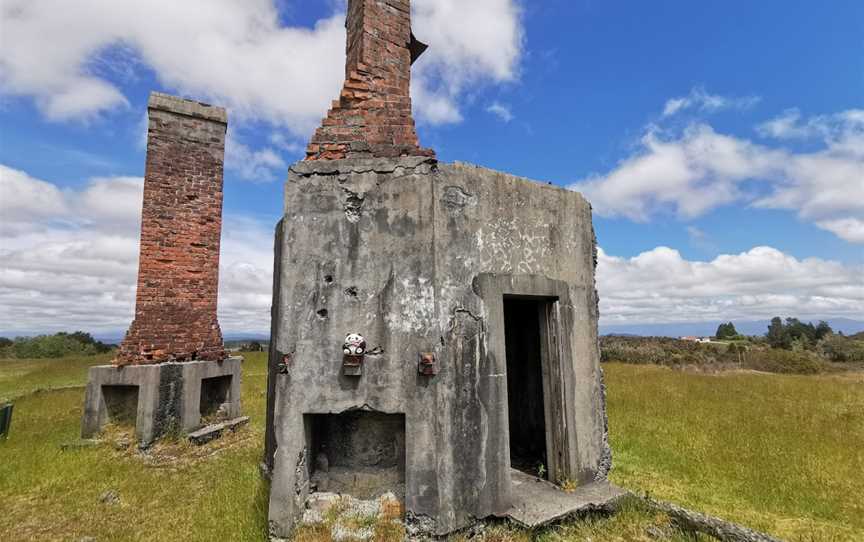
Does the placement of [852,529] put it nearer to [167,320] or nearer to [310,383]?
[310,383]

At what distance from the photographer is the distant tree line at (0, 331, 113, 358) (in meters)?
33.0

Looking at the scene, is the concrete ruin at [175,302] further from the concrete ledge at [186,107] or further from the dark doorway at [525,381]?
the dark doorway at [525,381]

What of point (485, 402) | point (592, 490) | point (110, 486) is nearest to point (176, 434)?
point (110, 486)

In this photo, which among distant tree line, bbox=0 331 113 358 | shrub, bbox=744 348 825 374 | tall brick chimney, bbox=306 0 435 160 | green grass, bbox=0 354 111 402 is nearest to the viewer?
tall brick chimney, bbox=306 0 435 160

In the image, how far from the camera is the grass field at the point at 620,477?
479 cm

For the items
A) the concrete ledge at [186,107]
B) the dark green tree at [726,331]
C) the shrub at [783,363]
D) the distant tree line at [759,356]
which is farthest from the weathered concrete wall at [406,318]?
the dark green tree at [726,331]

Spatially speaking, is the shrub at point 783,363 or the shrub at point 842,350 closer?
the shrub at point 783,363

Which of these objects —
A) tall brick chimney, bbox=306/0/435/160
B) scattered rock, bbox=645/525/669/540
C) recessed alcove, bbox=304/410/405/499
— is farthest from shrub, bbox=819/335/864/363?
tall brick chimney, bbox=306/0/435/160

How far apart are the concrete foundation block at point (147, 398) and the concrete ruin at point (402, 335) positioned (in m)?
5.01

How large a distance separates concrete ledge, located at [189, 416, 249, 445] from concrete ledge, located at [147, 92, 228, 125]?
6.40 m

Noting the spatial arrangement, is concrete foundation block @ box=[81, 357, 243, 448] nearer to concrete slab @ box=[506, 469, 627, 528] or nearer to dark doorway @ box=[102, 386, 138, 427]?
dark doorway @ box=[102, 386, 138, 427]

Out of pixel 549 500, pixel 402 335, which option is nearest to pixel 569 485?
pixel 549 500

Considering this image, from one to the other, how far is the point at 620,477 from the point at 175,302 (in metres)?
8.52

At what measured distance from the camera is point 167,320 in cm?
859
